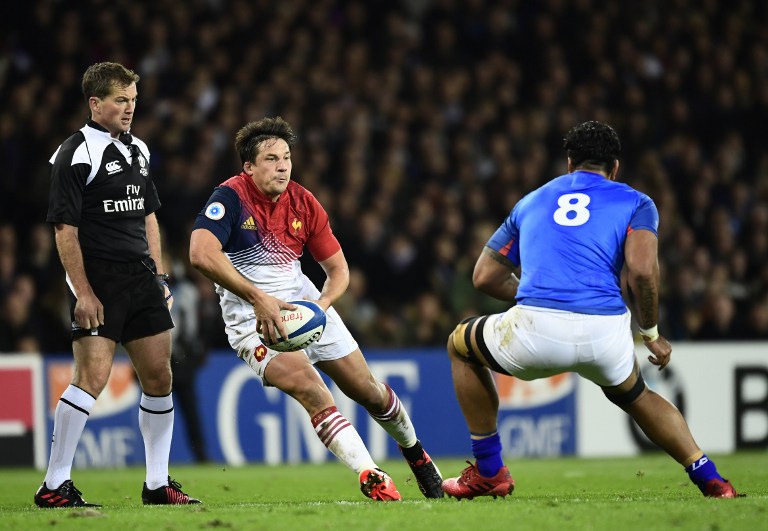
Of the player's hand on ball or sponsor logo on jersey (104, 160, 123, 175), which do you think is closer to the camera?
the player's hand on ball

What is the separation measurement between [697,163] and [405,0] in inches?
198

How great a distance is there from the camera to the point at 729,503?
617 cm

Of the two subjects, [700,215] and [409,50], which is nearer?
[700,215]

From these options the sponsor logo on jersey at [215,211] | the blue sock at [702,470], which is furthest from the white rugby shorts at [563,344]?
the sponsor logo on jersey at [215,211]

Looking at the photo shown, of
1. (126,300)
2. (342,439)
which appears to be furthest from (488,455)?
(126,300)

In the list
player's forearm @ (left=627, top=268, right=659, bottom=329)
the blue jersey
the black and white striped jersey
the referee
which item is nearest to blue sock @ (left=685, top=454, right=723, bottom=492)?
player's forearm @ (left=627, top=268, right=659, bottom=329)

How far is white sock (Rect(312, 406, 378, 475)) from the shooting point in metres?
6.64

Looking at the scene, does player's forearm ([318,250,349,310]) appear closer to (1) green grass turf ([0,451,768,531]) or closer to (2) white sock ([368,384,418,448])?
(2) white sock ([368,384,418,448])

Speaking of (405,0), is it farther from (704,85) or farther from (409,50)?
(704,85)

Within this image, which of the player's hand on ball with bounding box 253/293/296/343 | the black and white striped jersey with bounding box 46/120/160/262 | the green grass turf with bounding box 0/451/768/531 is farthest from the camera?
the black and white striped jersey with bounding box 46/120/160/262

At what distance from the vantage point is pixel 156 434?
7168mm

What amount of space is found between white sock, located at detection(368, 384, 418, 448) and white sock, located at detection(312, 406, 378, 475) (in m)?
0.48

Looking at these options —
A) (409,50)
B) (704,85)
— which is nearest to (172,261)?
(409,50)

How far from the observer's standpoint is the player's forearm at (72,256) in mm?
6711
